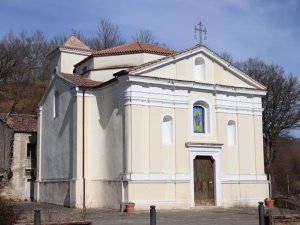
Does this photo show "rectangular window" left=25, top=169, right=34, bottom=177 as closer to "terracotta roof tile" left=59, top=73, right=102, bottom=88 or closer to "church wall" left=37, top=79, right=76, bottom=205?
"church wall" left=37, top=79, right=76, bottom=205

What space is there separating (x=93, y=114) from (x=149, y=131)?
148 inches

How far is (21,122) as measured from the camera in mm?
32375

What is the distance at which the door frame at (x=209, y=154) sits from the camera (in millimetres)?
21703

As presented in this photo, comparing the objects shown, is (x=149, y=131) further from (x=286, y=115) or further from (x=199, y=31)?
(x=286, y=115)

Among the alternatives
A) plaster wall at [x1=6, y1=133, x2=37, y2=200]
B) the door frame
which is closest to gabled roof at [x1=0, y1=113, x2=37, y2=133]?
plaster wall at [x1=6, y1=133, x2=37, y2=200]

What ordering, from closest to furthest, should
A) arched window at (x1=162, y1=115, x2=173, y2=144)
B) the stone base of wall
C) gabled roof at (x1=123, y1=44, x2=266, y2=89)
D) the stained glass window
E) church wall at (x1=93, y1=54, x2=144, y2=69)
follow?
1. gabled roof at (x1=123, y1=44, x2=266, y2=89)
2. arched window at (x1=162, y1=115, x2=173, y2=144)
3. the stained glass window
4. the stone base of wall
5. church wall at (x1=93, y1=54, x2=144, y2=69)

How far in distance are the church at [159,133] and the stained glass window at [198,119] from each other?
0.16 ft

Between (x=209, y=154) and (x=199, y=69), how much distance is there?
4.42m

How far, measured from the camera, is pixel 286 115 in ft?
143

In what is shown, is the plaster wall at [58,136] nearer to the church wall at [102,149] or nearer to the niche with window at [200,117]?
the church wall at [102,149]

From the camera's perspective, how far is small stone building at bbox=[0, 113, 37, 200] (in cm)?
3058

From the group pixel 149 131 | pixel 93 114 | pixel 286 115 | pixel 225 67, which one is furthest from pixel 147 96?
pixel 286 115

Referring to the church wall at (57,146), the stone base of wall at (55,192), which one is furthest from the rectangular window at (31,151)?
the stone base of wall at (55,192)

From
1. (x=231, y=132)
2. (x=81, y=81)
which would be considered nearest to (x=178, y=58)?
(x=231, y=132)
